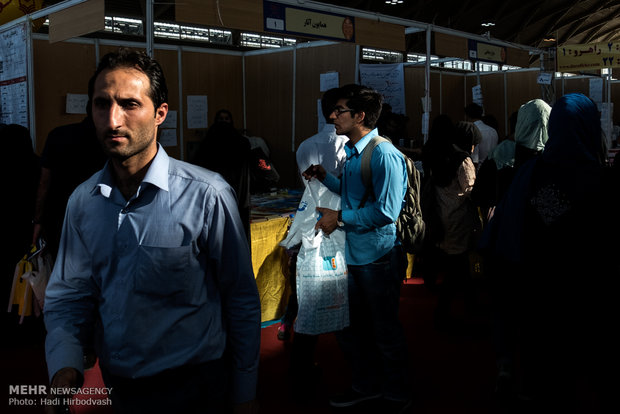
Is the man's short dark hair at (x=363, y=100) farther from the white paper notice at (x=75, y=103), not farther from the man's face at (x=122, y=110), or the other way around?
the white paper notice at (x=75, y=103)

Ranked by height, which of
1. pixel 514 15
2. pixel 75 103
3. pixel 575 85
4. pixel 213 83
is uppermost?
pixel 514 15

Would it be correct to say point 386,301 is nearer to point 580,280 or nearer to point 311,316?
point 311,316

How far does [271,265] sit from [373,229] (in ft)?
6.16

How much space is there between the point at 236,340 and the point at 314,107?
4531 mm

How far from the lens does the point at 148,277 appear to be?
1.31m

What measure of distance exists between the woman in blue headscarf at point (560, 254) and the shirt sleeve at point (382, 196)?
0.53m

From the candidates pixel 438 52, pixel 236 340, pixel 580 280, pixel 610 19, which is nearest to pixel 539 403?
pixel 580 280

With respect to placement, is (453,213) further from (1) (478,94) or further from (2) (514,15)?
(2) (514,15)

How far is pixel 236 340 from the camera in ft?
4.63

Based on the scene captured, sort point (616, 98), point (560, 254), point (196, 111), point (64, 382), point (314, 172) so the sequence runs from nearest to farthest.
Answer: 1. point (64, 382)
2. point (560, 254)
3. point (314, 172)
4. point (196, 111)
5. point (616, 98)

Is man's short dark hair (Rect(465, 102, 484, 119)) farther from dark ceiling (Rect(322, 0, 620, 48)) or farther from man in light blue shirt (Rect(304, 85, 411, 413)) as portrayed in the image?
dark ceiling (Rect(322, 0, 620, 48))

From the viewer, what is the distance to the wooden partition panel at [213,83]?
602 centimetres

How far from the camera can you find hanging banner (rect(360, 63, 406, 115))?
640 cm

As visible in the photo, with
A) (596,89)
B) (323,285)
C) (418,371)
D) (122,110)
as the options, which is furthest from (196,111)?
(596,89)
